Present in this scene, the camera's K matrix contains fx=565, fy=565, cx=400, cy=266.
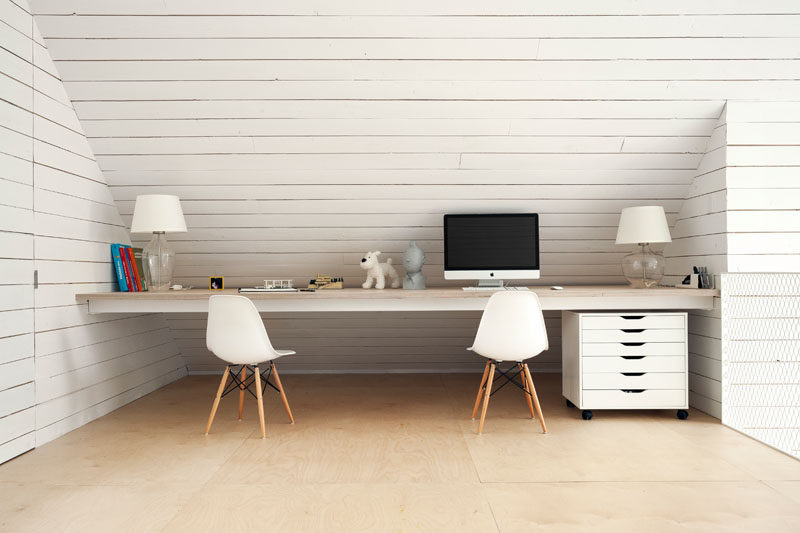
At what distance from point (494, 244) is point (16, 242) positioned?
2.57 meters

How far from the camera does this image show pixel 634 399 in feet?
10.5

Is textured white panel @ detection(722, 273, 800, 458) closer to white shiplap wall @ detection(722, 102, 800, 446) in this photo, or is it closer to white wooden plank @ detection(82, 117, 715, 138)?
white shiplap wall @ detection(722, 102, 800, 446)

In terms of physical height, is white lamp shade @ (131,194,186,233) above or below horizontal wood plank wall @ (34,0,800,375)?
below

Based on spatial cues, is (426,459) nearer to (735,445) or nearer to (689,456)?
(689,456)

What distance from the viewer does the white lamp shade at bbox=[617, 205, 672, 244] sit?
3371 millimetres

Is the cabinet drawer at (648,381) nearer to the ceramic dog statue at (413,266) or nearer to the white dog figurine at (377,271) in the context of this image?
the ceramic dog statue at (413,266)

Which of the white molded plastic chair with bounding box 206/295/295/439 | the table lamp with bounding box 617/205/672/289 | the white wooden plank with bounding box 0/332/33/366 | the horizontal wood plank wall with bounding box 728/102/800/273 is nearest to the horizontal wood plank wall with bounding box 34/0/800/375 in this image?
the horizontal wood plank wall with bounding box 728/102/800/273

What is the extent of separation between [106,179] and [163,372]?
5.01 ft

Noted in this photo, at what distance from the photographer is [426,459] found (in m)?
2.57

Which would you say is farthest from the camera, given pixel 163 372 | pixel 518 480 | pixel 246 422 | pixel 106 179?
pixel 163 372

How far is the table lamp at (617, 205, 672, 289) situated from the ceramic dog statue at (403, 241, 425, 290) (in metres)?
1.23

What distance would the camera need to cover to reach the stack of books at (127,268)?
3.50 m

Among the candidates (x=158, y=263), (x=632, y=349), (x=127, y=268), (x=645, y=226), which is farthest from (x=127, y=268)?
(x=645, y=226)

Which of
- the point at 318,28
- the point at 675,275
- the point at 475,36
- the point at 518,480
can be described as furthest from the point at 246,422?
the point at 675,275
